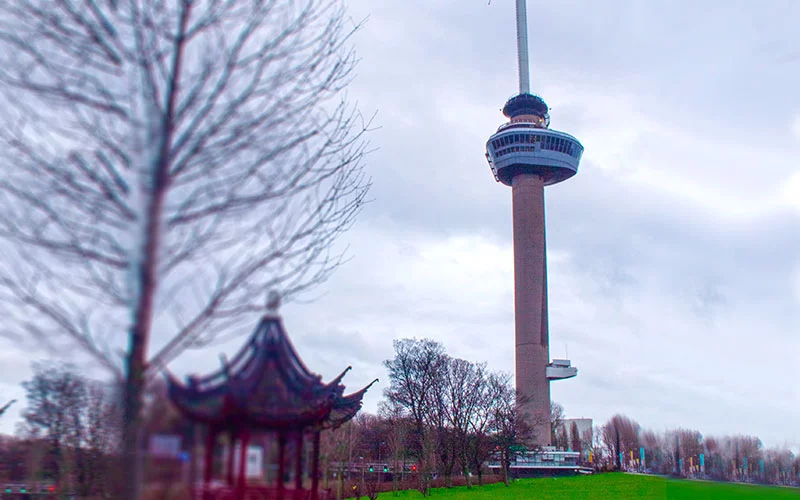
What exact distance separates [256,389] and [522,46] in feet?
323

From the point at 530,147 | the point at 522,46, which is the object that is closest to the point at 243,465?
the point at 530,147

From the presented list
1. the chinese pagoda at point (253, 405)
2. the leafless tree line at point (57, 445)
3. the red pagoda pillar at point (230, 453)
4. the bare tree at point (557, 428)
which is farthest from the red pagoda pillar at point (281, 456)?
the bare tree at point (557, 428)

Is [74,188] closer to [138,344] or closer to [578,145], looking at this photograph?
[138,344]

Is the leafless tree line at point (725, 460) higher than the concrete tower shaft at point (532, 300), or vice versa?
the concrete tower shaft at point (532, 300)

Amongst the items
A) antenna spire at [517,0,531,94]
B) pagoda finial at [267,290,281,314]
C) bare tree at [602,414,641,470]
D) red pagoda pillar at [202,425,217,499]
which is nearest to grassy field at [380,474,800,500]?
pagoda finial at [267,290,281,314]

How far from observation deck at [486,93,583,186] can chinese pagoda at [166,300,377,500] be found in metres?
84.5

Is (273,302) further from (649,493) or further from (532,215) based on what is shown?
(532,215)

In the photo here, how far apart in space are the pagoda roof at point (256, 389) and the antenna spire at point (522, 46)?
311 feet

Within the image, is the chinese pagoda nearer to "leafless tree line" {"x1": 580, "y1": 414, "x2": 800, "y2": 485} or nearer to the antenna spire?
"leafless tree line" {"x1": 580, "y1": 414, "x2": 800, "y2": 485}

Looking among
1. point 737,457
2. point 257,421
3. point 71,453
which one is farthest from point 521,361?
point 257,421

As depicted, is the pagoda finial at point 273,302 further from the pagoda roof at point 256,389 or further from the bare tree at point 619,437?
the bare tree at point 619,437

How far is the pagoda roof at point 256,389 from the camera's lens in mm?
4715

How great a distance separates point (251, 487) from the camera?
504 cm

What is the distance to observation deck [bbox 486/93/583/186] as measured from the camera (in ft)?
291
